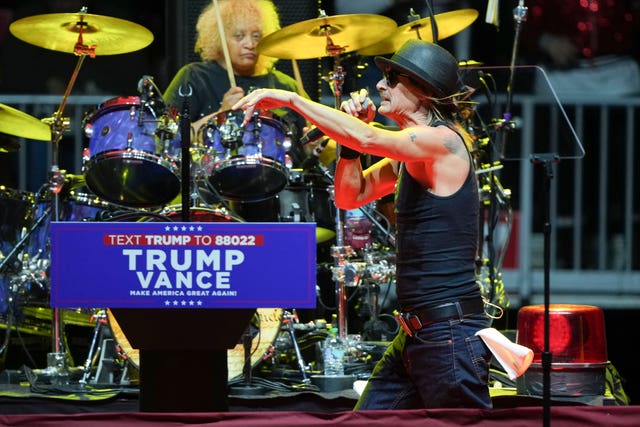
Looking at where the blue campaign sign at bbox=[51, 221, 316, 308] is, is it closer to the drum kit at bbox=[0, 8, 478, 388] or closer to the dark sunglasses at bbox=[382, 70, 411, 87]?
the dark sunglasses at bbox=[382, 70, 411, 87]

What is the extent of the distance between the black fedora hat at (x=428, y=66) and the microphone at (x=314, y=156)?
232cm

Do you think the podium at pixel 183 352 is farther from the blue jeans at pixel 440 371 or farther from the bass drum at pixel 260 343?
the bass drum at pixel 260 343

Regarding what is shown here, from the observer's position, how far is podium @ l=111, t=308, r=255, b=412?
12.7 ft

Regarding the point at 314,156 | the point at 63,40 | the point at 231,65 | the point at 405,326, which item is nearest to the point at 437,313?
the point at 405,326

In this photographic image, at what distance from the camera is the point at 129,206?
20.9 ft

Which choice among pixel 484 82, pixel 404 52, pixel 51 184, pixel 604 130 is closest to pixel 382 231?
pixel 484 82

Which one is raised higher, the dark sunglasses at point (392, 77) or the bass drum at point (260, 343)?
the dark sunglasses at point (392, 77)

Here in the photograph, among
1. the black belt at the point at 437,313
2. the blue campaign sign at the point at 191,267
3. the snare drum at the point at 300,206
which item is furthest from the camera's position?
the snare drum at the point at 300,206

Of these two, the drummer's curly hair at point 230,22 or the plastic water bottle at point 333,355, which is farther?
the drummer's curly hair at point 230,22

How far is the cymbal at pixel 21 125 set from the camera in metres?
6.45

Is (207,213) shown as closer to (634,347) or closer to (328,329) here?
(328,329)

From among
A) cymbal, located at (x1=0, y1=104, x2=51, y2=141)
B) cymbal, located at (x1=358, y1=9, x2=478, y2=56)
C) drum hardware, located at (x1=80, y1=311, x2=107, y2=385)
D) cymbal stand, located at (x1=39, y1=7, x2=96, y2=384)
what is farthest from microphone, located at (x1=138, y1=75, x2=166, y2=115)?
cymbal, located at (x1=358, y1=9, x2=478, y2=56)

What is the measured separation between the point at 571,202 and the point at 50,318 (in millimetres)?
4748

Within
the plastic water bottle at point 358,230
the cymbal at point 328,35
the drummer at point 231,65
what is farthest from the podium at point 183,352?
the drummer at point 231,65
